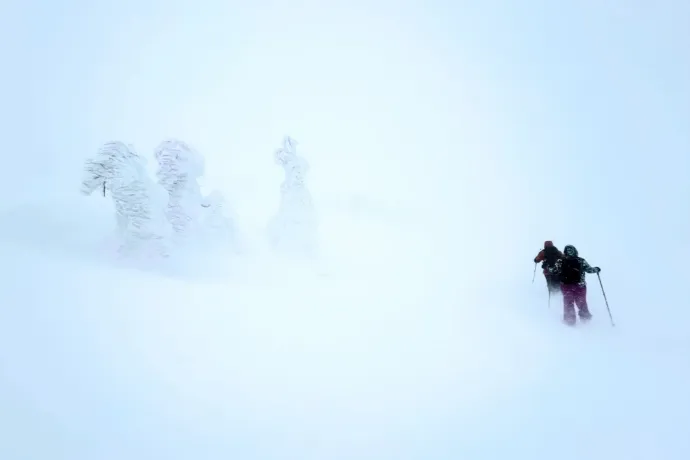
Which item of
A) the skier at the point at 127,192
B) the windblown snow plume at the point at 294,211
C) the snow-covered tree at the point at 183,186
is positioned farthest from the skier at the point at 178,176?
the windblown snow plume at the point at 294,211

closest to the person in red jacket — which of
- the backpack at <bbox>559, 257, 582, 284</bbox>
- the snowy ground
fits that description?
the backpack at <bbox>559, 257, 582, 284</bbox>

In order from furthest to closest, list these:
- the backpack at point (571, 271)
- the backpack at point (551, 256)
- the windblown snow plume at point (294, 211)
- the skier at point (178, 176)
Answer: the windblown snow plume at point (294, 211) < the backpack at point (551, 256) < the skier at point (178, 176) < the backpack at point (571, 271)

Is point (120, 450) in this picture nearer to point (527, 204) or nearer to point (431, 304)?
point (431, 304)

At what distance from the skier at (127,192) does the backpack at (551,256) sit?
1422cm

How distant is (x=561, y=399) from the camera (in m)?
6.22

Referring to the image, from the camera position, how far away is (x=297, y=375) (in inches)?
228

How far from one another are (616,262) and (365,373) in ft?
69.6

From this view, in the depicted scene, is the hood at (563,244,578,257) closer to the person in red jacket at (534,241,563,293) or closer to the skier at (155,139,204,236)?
the person in red jacket at (534,241,563,293)

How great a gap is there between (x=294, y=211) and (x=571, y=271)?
38.3 feet

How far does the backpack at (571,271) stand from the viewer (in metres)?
10.9

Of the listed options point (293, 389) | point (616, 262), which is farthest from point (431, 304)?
point (616, 262)

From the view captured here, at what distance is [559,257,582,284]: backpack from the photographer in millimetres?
10937

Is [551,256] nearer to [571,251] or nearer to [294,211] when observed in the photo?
[571,251]

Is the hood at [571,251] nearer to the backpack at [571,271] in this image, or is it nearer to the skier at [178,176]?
the backpack at [571,271]
